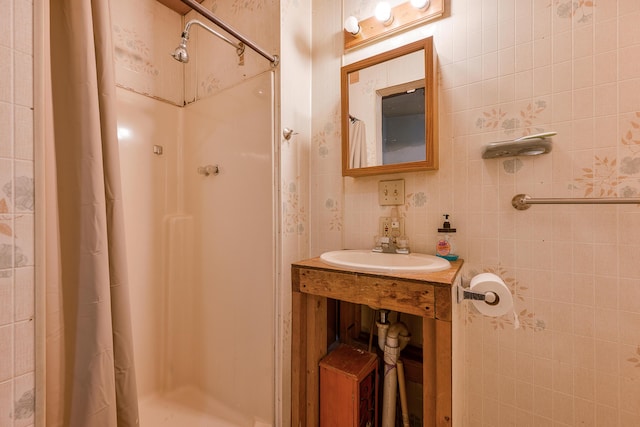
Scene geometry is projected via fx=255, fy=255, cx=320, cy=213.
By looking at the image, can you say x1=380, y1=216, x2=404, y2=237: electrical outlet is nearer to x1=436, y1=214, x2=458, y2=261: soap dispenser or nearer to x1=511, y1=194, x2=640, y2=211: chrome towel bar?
x1=436, y1=214, x2=458, y2=261: soap dispenser

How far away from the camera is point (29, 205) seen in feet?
1.73

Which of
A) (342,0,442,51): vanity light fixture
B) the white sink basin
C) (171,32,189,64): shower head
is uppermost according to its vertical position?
(342,0,442,51): vanity light fixture

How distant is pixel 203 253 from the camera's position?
1483mm

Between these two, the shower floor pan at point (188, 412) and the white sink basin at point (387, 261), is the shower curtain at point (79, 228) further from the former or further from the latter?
the shower floor pan at point (188, 412)

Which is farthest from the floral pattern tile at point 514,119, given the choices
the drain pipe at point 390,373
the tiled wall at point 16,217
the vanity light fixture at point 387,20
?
the tiled wall at point 16,217

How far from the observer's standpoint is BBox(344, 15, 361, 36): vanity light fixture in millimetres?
1201

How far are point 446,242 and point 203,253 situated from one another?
128cm

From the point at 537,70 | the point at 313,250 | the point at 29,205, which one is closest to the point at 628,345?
the point at 537,70

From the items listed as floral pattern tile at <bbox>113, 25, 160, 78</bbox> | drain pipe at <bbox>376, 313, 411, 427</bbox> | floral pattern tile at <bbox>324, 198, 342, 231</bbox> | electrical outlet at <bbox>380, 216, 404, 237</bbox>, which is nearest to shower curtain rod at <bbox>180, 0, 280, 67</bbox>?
floral pattern tile at <bbox>113, 25, 160, 78</bbox>

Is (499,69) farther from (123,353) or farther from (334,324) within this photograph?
(123,353)

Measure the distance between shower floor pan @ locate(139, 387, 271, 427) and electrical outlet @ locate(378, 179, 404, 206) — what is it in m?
1.17

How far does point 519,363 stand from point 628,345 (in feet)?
1.00

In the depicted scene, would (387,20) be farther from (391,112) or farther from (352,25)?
(391,112)

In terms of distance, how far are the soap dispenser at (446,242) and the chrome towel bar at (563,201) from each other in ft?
0.76
